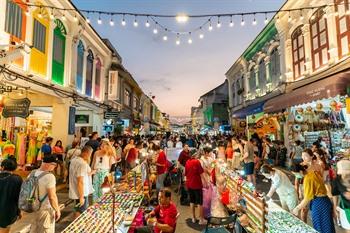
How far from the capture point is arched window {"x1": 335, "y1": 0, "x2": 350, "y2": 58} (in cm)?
938

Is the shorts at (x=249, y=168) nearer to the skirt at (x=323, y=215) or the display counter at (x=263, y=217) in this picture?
the display counter at (x=263, y=217)

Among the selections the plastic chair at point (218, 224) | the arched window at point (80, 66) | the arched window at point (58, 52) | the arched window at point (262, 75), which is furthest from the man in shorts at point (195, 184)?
the arched window at point (262, 75)

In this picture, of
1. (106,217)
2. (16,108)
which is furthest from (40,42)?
(106,217)

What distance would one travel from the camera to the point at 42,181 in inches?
155

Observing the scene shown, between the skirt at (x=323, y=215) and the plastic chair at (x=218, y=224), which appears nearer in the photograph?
the plastic chair at (x=218, y=224)

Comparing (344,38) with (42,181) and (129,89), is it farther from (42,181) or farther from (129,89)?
(129,89)

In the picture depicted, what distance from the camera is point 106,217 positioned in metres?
4.13

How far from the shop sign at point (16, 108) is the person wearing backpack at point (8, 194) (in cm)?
491

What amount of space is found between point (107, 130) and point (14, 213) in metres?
13.4

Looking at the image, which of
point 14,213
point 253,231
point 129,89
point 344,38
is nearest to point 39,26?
point 14,213

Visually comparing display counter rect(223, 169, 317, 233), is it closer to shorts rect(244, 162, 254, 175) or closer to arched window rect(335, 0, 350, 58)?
shorts rect(244, 162, 254, 175)

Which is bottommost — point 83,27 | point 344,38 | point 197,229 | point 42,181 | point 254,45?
point 197,229

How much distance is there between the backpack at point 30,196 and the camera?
382 centimetres

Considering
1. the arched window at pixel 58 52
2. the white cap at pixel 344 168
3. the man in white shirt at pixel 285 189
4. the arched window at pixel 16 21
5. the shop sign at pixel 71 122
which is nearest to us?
the white cap at pixel 344 168
